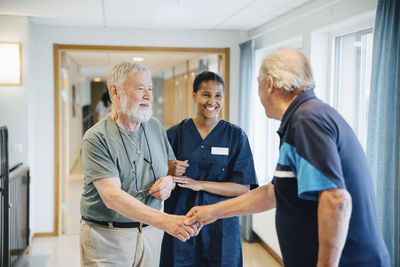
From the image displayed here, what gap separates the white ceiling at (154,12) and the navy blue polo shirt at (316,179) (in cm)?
237

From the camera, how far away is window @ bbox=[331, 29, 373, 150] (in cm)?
325

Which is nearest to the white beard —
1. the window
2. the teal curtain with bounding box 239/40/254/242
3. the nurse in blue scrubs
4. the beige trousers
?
the nurse in blue scrubs

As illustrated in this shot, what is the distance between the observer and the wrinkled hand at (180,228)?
2.07 metres

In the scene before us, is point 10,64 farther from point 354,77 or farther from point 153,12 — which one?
point 354,77

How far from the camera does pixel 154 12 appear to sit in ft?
13.3

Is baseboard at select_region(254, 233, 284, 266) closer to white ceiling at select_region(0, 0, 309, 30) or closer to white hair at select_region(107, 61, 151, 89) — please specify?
white ceiling at select_region(0, 0, 309, 30)

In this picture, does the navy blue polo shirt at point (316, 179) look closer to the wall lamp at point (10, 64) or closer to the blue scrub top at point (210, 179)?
the blue scrub top at point (210, 179)

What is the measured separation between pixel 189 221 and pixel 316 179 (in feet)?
3.24

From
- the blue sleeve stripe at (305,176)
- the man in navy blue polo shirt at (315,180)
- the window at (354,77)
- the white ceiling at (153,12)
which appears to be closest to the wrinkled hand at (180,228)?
the man in navy blue polo shirt at (315,180)

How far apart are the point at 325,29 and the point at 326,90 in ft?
1.69

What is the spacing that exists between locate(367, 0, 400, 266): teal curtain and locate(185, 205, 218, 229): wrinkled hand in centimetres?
105

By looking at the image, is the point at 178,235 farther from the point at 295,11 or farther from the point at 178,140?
the point at 295,11

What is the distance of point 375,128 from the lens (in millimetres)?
2514

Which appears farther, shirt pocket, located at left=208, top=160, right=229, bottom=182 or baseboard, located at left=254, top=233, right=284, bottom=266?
baseboard, located at left=254, top=233, right=284, bottom=266
